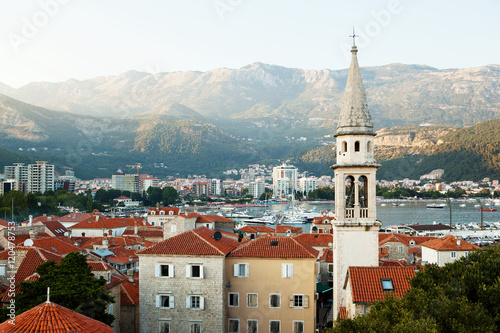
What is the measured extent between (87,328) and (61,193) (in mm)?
124419

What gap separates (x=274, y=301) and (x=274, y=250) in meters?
2.44

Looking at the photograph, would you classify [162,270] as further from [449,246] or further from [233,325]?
[449,246]

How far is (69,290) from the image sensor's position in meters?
18.4

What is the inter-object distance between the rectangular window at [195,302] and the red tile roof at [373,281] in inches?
307

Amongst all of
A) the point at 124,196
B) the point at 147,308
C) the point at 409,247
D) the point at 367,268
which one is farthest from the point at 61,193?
the point at 367,268

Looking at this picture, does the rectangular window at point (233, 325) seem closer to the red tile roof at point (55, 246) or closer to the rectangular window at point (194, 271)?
the rectangular window at point (194, 271)

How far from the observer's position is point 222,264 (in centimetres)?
2233

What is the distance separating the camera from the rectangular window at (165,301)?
22.5 metres

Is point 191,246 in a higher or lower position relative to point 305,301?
higher

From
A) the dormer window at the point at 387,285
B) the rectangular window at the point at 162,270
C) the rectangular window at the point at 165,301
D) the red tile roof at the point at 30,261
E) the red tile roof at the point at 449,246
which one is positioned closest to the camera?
the dormer window at the point at 387,285

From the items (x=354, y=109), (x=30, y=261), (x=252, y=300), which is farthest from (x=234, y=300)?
(x=354, y=109)

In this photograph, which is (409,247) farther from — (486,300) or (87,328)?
(87,328)

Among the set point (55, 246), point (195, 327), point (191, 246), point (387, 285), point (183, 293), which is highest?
point (191, 246)

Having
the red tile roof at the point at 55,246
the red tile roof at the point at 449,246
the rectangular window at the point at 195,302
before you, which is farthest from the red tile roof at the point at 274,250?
the red tile roof at the point at 449,246
